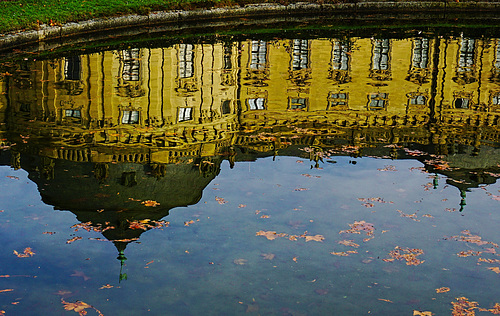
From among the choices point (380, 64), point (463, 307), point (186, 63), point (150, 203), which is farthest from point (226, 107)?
point (380, 64)

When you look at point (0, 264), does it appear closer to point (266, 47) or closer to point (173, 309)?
point (173, 309)

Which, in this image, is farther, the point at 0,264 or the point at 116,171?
the point at 116,171

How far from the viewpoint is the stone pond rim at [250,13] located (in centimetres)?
3133

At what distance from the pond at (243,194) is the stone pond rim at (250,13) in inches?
105

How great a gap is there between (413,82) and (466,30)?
946 centimetres

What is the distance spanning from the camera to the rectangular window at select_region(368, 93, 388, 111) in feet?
79.2

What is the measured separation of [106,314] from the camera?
34.6 ft

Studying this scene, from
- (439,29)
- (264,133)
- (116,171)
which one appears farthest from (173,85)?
(439,29)

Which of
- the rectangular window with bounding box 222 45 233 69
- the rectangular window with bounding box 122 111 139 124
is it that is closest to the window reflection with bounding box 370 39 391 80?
the rectangular window with bounding box 222 45 233 69

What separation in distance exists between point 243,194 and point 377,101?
41.0ft

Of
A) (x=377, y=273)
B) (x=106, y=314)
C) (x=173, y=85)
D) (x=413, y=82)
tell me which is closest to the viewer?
(x=106, y=314)

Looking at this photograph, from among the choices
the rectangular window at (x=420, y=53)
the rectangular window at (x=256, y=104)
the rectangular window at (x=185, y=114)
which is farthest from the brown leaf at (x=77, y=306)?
the rectangular window at (x=420, y=53)

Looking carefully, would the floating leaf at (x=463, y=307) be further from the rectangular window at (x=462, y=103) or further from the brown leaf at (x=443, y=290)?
the rectangular window at (x=462, y=103)

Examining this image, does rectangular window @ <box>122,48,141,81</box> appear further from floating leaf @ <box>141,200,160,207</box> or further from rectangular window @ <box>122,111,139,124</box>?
floating leaf @ <box>141,200,160,207</box>
